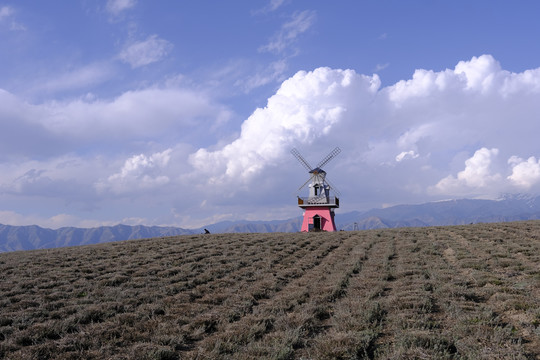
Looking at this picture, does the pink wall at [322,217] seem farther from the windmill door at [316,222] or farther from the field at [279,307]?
the field at [279,307]

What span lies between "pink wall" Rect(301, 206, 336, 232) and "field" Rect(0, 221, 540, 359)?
34224 mm

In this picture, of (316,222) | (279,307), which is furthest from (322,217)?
(279,307)

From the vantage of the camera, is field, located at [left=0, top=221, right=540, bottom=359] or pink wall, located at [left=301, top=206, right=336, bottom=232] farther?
pink wall, located at [left=301, top=206, right=336, bottom=232]

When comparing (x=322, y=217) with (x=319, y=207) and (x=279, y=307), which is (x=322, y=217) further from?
(x=279, y=307)

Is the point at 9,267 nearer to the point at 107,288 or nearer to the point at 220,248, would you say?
the point at 107,288

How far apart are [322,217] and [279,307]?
46279mm

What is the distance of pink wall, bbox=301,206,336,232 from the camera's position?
57.1 meters

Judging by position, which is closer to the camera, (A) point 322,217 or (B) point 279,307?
(B) point 279,307

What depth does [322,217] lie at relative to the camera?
57.6 m

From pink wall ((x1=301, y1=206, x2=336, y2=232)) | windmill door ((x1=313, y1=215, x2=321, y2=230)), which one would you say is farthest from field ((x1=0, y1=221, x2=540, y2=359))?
windmill door ((x1=313, y1=215, x2=321, y2=230))

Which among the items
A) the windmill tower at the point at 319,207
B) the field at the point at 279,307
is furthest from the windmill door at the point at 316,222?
the field at the point at 279,307

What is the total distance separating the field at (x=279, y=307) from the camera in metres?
8.30

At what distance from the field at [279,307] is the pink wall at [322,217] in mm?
34224

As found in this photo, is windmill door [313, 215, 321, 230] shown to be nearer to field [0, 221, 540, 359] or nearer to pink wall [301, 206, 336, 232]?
pink wall [301, 206, 336, 232]
